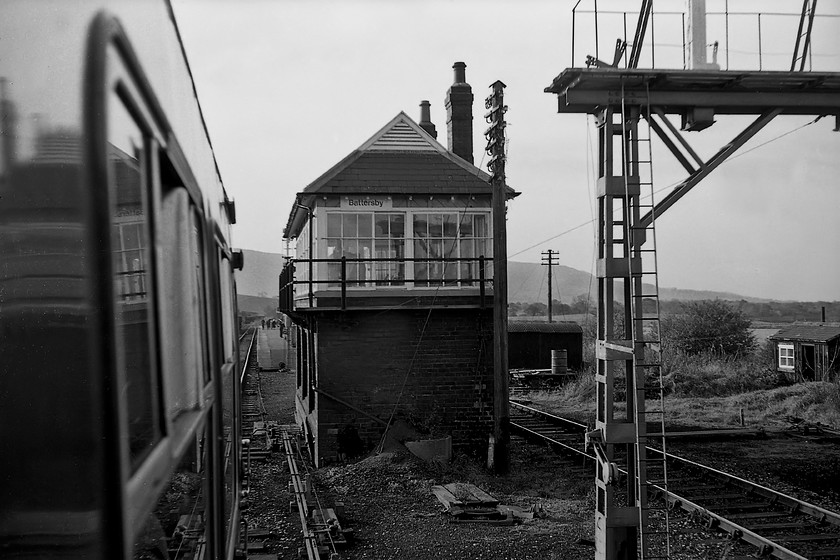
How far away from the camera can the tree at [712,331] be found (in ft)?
136

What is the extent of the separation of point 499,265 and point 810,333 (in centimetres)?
2178

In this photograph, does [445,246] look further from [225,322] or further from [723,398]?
[723,398]

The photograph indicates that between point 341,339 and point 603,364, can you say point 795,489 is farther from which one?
point 341,339

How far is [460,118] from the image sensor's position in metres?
A: 17.2

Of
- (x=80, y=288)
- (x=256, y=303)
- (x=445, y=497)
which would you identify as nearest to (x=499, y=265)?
(x=445, y=497)

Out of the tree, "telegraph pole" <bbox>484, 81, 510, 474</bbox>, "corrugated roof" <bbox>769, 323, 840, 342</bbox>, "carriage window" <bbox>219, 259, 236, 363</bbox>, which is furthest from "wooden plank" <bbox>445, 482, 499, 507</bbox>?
the tree

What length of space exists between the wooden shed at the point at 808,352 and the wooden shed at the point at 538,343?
306 inches

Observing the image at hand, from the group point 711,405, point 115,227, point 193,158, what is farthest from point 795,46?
point 711,405

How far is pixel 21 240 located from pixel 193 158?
72.8 inches

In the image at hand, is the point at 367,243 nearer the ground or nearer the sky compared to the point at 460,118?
nearer the ground

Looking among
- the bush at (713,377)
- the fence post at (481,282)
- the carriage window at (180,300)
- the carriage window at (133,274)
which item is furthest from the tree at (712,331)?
the carriage window at (133,274)

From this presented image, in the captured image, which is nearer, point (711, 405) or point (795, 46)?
point (795, 46)

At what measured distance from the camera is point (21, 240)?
91 centimetres

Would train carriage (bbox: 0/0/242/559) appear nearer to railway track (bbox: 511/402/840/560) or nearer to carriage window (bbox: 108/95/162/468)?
carriage window (bbox: 108/95/162/468)
